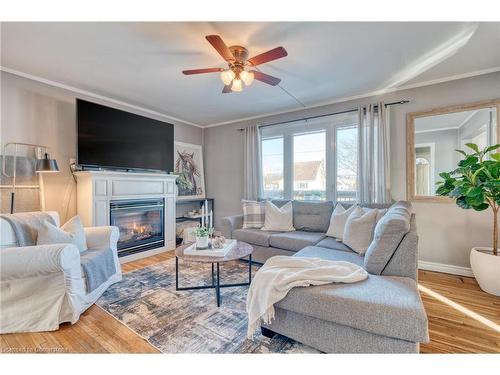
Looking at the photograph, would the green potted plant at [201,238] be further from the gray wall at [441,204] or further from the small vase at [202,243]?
the gray wall at [441,204]

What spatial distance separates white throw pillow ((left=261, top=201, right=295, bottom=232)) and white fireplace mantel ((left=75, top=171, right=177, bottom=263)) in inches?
70.3

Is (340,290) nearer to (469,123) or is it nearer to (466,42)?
(466,42)

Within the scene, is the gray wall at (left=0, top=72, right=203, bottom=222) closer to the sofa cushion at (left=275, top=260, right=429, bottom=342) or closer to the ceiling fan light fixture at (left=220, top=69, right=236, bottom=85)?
the ceiling fan light fixture at (left=220, top=69, right=236, bottom=85)

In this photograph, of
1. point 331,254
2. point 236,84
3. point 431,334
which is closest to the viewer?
point 431,334

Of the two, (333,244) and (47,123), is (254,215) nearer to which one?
(333,244)

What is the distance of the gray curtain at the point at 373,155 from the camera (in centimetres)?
323

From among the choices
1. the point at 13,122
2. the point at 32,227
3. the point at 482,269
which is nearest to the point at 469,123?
the point at 482,269

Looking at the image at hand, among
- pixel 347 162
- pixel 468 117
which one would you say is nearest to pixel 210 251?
pixel 347 162

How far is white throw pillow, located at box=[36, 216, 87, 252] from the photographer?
6.90 ft

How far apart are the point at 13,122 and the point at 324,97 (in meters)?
4.08

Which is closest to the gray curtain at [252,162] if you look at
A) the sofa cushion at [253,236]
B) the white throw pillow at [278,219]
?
the white throw pillow at [278,219]

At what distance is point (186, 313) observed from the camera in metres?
2.01

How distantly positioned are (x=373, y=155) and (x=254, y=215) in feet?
6.32
